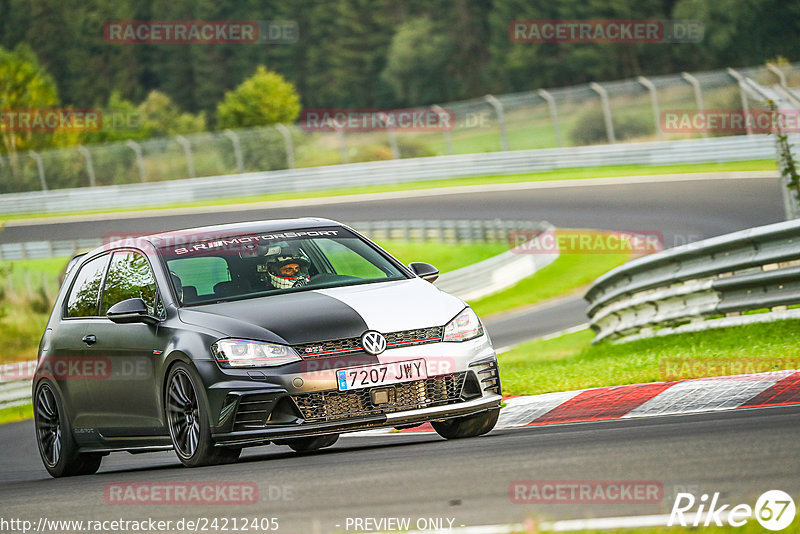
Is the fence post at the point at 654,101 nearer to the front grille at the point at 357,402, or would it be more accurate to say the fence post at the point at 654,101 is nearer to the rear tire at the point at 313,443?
the rear tire at the point at 313,443

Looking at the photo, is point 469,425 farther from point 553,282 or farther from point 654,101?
point 654,101

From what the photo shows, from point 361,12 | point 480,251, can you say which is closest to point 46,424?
point 480,251

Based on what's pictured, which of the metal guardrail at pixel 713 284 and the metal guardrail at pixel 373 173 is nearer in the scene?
the metal guardrail at pixel 713 284

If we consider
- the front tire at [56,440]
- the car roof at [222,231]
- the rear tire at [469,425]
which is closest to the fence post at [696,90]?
the car roof at [222,231]

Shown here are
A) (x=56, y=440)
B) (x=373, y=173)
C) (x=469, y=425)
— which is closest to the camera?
(x=469, y=425)

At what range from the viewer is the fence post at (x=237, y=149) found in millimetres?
48884

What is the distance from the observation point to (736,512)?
4656 millimetres

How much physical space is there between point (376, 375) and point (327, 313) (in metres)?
0.52

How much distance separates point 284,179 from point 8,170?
1193cm

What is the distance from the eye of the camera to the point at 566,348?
17984 millimetres

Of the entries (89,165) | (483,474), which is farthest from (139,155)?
(483,474)

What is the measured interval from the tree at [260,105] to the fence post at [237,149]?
66.4 ft

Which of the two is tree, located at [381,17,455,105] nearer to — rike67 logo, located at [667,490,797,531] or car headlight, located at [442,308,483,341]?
car headlight, located at [442,308,483,341]

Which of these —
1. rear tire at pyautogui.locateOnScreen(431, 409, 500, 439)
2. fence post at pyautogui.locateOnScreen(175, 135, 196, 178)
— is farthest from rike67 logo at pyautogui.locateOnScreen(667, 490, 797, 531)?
fence post at pyautogui.locateOnScreen(175, 135, 196, 178)
